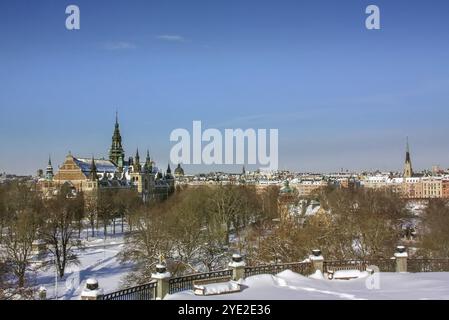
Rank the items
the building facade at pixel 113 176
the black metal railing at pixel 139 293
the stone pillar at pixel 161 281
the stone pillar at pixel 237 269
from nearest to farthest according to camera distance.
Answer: the black metal railing at pixel 139 293, the stone pillar at pixel 161 281, the stone pillar at pixel 237 269, the building facade at pixel 113 176

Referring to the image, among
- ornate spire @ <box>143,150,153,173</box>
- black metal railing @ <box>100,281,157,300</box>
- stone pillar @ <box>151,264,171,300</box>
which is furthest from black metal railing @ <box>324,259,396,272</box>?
Result: ornate spire @ <box>143,150,153,173</box>

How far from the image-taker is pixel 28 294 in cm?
1708

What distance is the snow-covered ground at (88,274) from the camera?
76.2ft

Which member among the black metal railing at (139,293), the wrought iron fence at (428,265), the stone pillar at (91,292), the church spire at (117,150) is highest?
the church spire at (117,150)

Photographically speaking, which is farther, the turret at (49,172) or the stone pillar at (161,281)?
the turret at (49,172)

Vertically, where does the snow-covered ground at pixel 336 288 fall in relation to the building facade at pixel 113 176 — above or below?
below

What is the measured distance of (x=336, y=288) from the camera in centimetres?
1262

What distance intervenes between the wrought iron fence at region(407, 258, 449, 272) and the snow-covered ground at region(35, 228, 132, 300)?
40.4 ft

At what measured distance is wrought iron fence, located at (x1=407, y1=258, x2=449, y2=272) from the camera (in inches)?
657

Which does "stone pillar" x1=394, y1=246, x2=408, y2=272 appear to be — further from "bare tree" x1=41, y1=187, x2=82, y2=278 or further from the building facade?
the building facade

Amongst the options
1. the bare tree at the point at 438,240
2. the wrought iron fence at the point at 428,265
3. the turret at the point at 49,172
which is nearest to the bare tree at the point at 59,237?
the wrought iron fence at the point at 428,265

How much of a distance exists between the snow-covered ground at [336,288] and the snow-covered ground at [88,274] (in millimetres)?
10493

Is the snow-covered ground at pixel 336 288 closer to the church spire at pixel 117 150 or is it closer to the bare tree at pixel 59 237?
the bare tree at pixel 59 237

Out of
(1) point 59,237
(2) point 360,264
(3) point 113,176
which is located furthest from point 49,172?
(2) point 360,264
